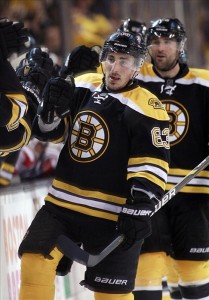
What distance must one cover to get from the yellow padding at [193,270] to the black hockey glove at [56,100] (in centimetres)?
110

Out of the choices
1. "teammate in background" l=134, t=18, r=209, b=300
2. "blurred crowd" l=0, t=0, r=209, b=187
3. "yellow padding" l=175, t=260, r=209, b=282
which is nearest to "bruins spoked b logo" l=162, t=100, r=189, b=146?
"teammate in background" l=134, t=18, r=209, b=300

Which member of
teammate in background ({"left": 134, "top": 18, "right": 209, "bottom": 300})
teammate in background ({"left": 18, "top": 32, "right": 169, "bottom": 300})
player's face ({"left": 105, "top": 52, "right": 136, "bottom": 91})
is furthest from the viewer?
teammate in background ({"left": 134, "top": 18, "right": 209, "bottom": 300})

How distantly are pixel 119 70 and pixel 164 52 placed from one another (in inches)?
26.5

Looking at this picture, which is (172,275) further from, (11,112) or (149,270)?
(11,112)

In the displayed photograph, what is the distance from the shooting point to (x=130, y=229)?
389 centimetres

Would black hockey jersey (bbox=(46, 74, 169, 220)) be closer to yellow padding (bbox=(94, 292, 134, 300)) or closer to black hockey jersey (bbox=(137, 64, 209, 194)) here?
yellow padding (bbox=(94, 292, 134, 300))

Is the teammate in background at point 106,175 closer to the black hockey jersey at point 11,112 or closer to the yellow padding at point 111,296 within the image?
the yellow padding at point 111,296

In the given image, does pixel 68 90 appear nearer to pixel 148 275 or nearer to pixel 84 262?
pixel 84 262

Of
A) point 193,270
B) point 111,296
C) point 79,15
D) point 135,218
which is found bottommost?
point 79,15

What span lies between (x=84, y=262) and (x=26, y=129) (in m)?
0.59

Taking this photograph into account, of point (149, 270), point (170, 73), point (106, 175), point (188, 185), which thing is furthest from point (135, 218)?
point (170, 73)

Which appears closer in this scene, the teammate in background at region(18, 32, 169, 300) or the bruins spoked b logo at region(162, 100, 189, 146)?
the teammate in background at region(18, 32, 169, 300)

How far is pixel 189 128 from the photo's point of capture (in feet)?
15.2

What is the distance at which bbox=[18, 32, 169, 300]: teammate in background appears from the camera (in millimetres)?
3932
